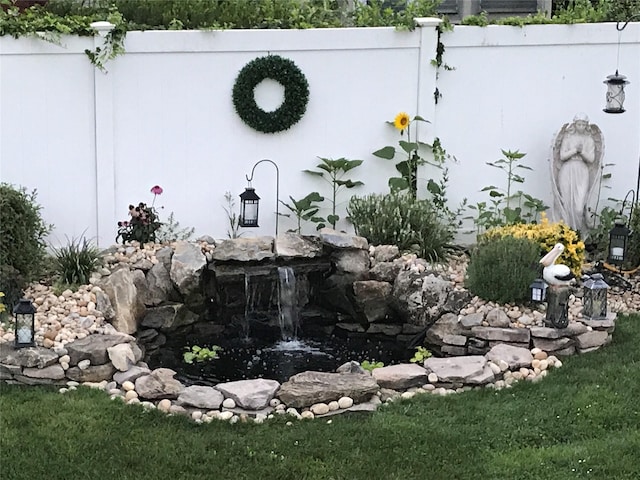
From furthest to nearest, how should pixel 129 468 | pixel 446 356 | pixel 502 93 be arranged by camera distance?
pixel 502 93 < pixel 446 356 < pixel 129 468

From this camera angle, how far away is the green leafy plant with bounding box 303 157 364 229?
8008 mm

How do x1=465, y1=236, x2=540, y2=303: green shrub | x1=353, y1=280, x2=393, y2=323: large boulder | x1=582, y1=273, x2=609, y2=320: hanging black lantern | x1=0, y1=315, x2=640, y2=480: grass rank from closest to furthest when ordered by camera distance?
x1=0, y1=315, x2=640, y2=480: grass < x1=582, y1=273, x2=609, y2=320: hanging black lantern < x1=465, y1=236, x2=540, y2=303: green shrub < x1=353, y1=280, x2=393, y2=323: large boulder

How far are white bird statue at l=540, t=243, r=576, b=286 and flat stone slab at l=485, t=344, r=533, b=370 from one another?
1.79 feet

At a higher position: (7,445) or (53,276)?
(53,276)

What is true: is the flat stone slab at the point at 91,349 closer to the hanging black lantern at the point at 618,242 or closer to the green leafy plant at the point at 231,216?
the green leafy plant at the point at 231,216

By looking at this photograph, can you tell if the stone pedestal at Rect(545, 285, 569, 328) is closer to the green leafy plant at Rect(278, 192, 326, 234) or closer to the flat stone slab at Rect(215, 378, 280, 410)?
the flat stone slab at Rect(215, 378, 280, 410)

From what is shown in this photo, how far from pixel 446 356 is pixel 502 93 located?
2768 mm

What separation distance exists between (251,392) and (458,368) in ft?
4.37

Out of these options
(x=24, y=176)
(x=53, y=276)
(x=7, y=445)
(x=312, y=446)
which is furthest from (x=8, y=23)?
(x=312, y=446)

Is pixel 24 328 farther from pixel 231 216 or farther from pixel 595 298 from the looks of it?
pixel 595 298

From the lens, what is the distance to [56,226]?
312 inches

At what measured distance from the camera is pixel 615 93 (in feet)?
25.2

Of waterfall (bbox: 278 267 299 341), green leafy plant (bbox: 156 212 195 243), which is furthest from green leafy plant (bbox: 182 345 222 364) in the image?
green leafy plant (bbox: 156 212 195 243)

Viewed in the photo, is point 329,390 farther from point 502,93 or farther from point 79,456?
point 502,93
